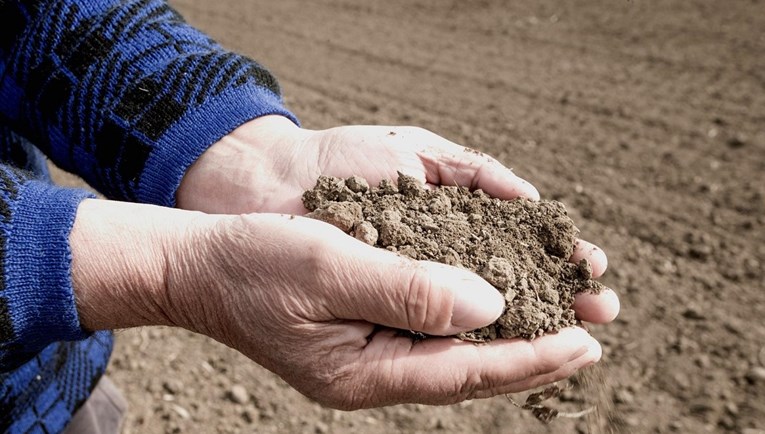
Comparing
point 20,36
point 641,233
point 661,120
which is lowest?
point 641,233

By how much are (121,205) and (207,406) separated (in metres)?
1.53

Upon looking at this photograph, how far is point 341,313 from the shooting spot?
4.47 ft

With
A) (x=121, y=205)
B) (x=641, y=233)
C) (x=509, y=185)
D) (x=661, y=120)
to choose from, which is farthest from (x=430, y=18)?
(x=121, y=205)

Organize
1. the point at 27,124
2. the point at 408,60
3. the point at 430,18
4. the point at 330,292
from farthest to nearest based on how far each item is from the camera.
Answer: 1. the point at 430,18
2. the point at 408,60
3. the point at 27,124
4. the point at 330,292

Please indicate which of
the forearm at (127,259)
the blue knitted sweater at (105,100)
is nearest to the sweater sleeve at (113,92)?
the blue knitted sweater at (105,100)

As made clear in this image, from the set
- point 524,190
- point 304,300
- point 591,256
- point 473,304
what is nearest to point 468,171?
point 524,190

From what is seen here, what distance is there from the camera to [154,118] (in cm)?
165

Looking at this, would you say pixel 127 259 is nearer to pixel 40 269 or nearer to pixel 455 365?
pixel 40 269

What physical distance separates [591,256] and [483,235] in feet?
0.90

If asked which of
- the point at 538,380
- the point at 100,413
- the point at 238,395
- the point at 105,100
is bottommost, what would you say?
the point at 238,395

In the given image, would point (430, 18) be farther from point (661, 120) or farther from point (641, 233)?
point (641, 233)

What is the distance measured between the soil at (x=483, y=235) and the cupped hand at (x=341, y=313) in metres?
0.08

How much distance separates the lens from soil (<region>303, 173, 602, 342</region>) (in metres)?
1.51

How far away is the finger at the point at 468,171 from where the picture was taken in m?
1.81
